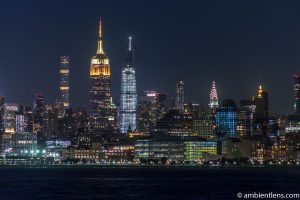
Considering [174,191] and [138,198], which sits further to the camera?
[174,191]

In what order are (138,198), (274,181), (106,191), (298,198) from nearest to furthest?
(298,198) < (138,198) < (106,191) < (274,181)

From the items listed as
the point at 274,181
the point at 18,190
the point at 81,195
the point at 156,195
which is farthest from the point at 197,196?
the point at 274,181

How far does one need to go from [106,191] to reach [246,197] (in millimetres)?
25843

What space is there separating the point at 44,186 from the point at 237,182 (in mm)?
29123

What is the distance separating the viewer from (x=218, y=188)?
134500 millimetres

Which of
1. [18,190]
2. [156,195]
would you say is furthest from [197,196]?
[18,190]

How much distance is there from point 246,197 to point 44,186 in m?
41.9

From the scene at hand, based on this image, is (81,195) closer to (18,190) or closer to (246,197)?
(18,190)

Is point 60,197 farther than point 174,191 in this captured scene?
No

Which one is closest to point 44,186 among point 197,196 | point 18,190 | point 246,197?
point 18,190

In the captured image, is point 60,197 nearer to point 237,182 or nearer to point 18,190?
point 18,190

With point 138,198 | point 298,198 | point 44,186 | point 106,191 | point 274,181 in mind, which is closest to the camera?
point 298,198

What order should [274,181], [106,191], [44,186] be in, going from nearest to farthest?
[106,191] → [44,186] → [274,181]

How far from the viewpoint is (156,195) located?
121m
